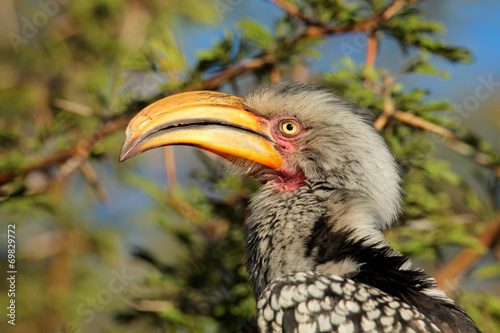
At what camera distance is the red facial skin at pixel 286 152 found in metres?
2.62

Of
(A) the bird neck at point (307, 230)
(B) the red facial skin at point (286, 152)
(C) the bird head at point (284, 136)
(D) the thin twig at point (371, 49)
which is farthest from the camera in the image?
(D) the thin twig at point (371, 49)

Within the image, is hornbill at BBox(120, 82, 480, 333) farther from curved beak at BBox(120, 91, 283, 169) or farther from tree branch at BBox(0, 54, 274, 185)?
tree branch at BBox(0, 54, 274, 185)

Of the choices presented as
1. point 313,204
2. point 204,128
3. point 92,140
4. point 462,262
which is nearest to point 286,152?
point 313,204

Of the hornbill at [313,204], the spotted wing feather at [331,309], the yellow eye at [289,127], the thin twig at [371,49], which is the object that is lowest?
the spotted wing feather at [331,309]

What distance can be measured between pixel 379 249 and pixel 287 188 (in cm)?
54

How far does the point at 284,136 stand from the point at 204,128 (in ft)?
1.37

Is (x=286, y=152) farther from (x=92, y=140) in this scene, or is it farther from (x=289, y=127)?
(x=92, y=140)

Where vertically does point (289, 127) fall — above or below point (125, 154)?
above

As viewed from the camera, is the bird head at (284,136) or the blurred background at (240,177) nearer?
the bird head at (284,136)

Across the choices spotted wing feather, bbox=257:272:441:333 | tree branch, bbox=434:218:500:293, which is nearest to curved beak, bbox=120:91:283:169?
spotted wing feather, bbox=257:272:441:333

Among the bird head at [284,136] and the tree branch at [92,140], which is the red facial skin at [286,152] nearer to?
the bird head at [284,136]

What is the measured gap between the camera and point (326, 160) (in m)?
2.57

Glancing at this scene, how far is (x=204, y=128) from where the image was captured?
2.48m

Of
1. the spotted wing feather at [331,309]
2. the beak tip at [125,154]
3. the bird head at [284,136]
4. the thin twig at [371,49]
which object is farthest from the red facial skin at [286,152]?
the thin twig at [371,49]
